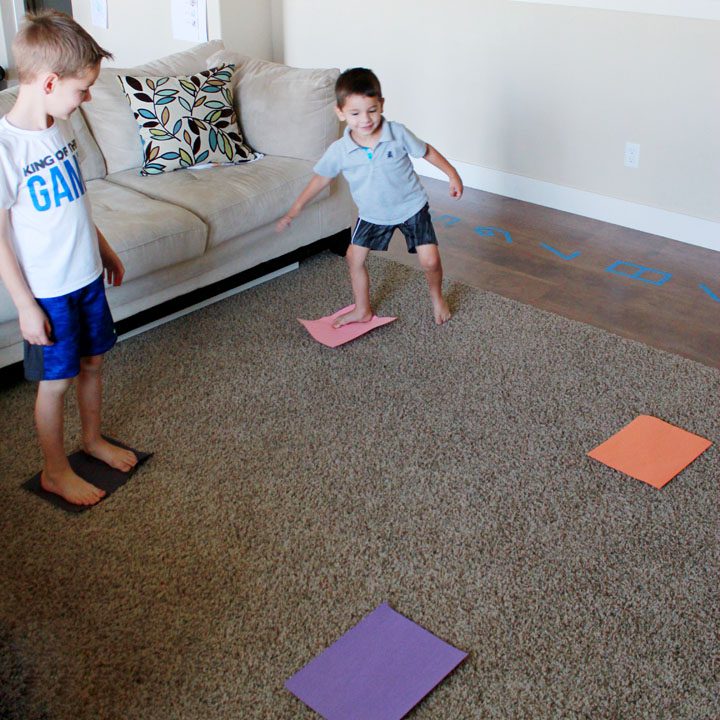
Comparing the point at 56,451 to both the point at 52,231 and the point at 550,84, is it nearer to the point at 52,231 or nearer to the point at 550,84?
the point at 52,231

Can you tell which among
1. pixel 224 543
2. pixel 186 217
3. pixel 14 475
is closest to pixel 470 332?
pixel 186 217

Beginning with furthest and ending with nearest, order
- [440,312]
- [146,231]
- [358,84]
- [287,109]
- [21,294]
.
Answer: [287,109], [440,312], [146,231], [358,84], [21,294]

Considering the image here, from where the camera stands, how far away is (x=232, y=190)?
296cm

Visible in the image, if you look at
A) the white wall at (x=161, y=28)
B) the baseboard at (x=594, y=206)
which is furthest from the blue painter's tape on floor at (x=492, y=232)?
the white wall at (x=161, y=28)

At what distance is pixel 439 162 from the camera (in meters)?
2.72

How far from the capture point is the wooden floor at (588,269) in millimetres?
3039

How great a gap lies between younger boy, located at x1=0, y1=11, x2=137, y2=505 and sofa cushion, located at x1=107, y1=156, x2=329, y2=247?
0.83 metres

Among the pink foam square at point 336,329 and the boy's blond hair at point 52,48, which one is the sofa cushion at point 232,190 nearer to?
the pink foam square at point 336,329

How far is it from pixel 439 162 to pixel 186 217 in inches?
34.9

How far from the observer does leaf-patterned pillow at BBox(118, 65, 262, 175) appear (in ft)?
10.2

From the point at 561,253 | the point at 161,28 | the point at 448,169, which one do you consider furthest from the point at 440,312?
the point at 161,28

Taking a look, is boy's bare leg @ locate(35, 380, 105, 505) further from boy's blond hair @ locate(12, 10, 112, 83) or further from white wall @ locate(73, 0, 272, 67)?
white wall @ locate(73, 0, 272, 67)

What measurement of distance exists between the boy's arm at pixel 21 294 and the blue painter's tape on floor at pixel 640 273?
2.45 metres

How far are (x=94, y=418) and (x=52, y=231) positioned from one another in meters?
0.57
